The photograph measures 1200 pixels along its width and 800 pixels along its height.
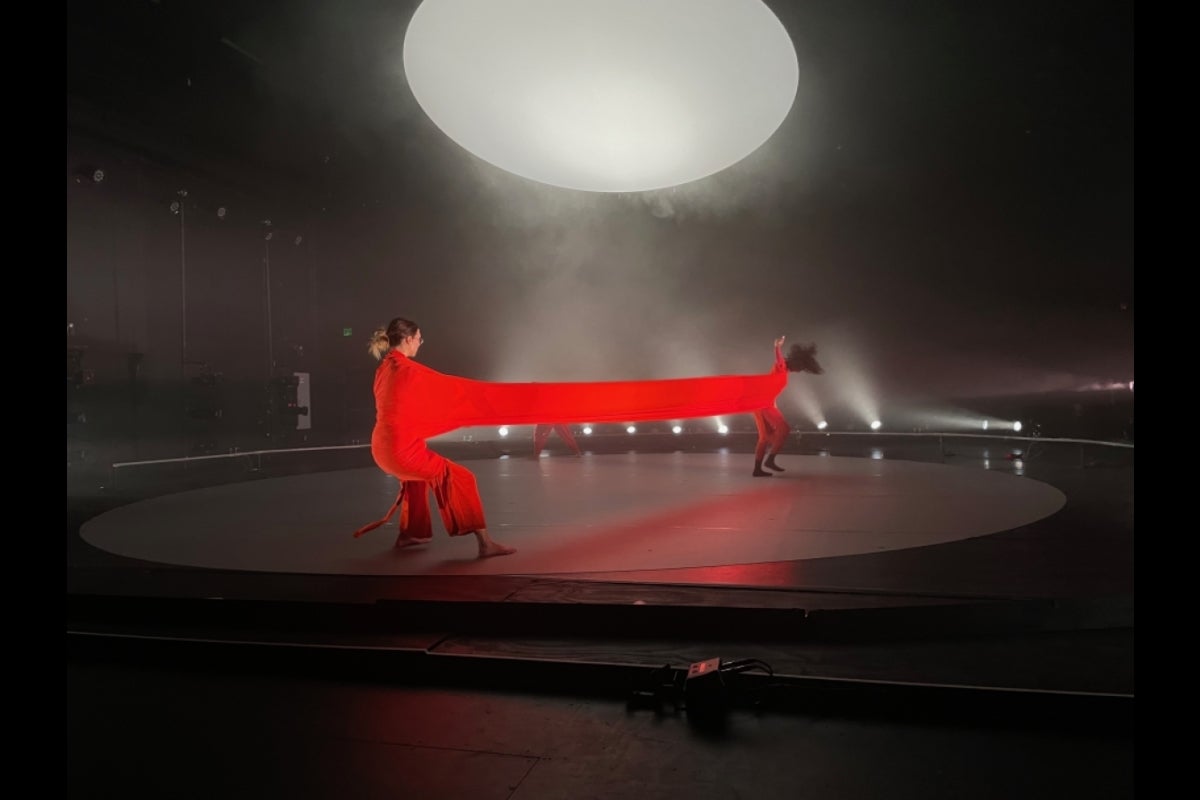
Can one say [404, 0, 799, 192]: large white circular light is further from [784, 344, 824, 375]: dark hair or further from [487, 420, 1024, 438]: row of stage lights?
[487, 420, 1024, 438]: row of stage lights

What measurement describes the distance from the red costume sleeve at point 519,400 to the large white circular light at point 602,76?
1885 mm

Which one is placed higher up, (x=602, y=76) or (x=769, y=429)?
(x=602, y=76)

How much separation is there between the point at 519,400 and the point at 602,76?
7.73 feet

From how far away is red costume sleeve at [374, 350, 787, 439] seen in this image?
3516 mm

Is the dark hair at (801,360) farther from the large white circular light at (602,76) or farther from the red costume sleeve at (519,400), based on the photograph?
the large white circular light at (602,76)

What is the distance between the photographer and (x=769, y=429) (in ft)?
22.4

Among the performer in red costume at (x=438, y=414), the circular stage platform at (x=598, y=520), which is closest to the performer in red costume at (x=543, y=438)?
the circular stage platform at (x=598, y=520)

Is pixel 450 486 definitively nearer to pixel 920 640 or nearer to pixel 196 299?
pixel 920 640

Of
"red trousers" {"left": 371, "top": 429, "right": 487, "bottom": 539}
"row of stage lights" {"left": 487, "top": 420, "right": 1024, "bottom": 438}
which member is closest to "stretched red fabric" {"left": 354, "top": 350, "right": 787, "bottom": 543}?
"red trousers" {"left": 371, "top": 429, "right": 487, "bottom": 539}

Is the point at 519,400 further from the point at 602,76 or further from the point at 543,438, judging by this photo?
the point at 543,438

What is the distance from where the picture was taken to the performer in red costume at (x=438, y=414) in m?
3.46

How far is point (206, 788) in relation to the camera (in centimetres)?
153

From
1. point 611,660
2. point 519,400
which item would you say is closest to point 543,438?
point 519,400

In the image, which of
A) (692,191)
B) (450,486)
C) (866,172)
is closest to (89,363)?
(450,486)
